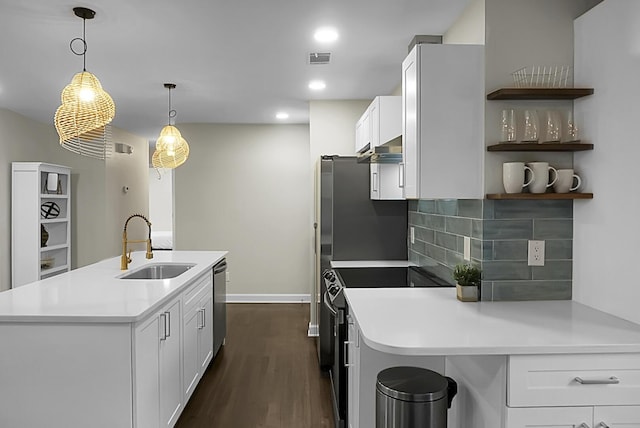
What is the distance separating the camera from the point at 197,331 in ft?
11.6

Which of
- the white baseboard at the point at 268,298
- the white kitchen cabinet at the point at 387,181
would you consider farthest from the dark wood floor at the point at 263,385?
the white kitchen cabinet at the point at 387,181

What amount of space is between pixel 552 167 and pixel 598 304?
2.21 ft

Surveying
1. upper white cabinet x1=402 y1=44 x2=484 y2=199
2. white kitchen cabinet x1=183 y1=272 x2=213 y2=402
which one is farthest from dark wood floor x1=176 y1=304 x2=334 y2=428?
upper white cabinet x1=402 y1=44 x2=484 y2=199

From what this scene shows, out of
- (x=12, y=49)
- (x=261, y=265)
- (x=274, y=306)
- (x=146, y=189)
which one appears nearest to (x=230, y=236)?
(x=261, y=265)

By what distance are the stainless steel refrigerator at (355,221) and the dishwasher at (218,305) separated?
0.94m

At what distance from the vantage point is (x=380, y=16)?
2881 millimetres

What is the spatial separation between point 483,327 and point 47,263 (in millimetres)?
5935

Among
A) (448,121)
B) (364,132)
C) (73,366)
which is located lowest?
(73,366)

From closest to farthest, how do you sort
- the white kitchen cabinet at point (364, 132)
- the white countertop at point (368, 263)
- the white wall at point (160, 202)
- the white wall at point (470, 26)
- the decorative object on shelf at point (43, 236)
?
the white wall at point (470, 26) → the white countertop at point (368, 263) → the white kitchen cabinet at point (364, 132) → the decorative object on shelf at point (43, 236) → the white wall at point (160, 202)

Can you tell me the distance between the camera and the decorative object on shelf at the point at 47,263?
613 centimetres

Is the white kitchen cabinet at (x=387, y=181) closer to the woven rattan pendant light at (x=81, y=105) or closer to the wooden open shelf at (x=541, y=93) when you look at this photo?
the wooden open shelf at (x=541, y=93)

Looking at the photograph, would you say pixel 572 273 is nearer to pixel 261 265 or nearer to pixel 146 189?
pixel 261 265

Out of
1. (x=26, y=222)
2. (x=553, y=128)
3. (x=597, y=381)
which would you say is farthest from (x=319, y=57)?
(x=26, y=222)

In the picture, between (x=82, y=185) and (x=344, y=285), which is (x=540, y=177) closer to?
(x=344, y=285)
